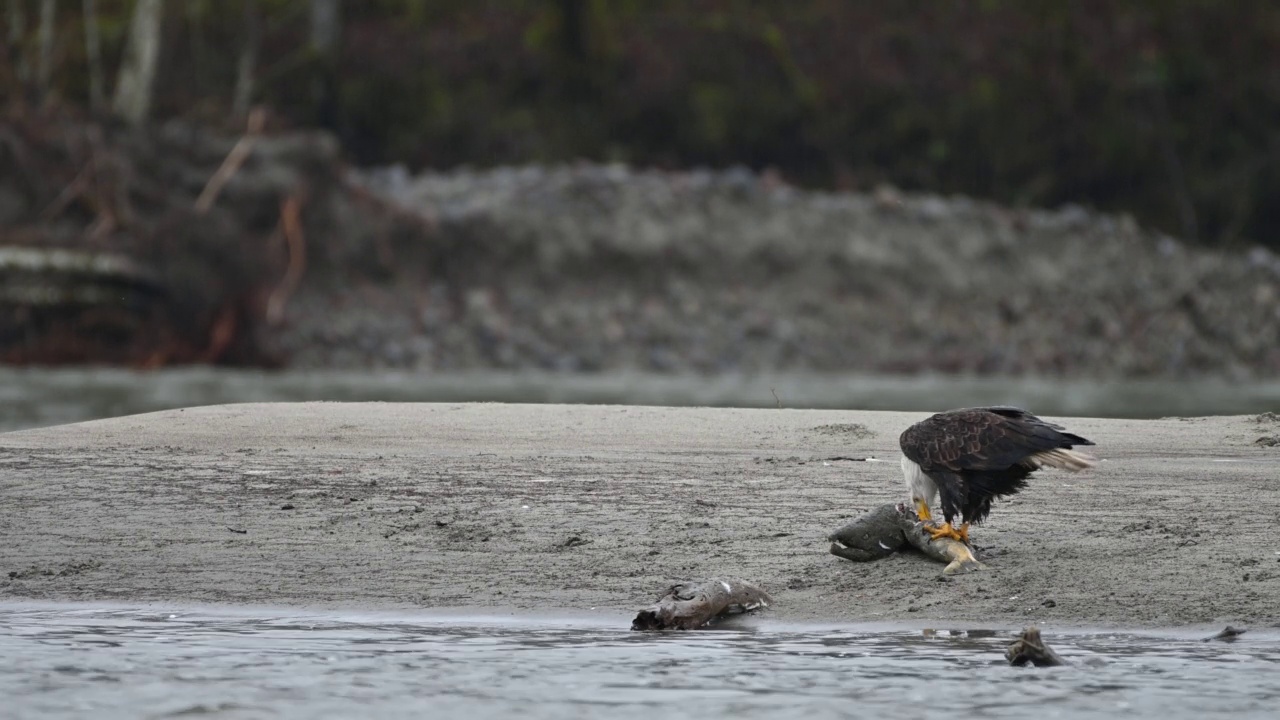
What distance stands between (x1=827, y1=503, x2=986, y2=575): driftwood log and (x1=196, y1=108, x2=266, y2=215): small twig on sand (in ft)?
63.8

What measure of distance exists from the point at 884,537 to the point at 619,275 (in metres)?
20.3

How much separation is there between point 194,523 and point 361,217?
19.4 m

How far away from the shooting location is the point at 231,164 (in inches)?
1043

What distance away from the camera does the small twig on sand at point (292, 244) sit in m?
26.0

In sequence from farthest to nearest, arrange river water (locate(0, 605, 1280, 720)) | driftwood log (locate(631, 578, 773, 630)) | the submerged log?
driftwood log (locate(631, 578, 773, 630))
the submerged log
river water (locate(0, 605, 1280, 720))

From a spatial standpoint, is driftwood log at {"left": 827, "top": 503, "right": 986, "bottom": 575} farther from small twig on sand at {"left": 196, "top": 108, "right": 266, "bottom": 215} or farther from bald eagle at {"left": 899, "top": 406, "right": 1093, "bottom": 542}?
small twig on sand at {"left": 196, "top": 108, "right": 266, "bottom": 215}

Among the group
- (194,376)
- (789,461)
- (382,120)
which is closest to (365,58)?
(382,120)

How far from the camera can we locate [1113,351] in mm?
26922

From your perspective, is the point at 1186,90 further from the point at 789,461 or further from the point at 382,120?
the point at 789,461

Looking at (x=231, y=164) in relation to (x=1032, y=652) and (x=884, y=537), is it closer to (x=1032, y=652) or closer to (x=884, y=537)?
(x=884, y=537)

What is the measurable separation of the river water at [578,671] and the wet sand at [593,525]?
38 cm

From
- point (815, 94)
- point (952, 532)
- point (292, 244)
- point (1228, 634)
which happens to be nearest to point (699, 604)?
point (952, 532)

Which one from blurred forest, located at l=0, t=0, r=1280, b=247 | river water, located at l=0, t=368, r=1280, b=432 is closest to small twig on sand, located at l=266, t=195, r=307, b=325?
river water, located at l=0, t=368, r=1280, b=432

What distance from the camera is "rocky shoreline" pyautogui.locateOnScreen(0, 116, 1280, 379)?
25391mm
